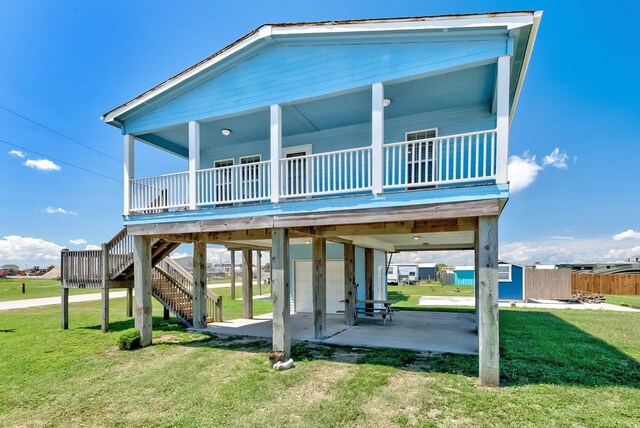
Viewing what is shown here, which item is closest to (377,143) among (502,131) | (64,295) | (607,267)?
(502,131)

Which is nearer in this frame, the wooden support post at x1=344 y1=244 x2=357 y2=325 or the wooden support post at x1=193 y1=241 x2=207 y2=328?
the wooden support post at x1=193 y1=241 x2=207 y2=328

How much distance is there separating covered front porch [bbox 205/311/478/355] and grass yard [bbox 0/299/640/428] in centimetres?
79

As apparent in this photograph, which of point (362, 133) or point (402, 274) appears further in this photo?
point (402, 274)

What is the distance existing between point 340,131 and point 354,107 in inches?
55.9

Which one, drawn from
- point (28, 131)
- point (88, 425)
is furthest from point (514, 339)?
point (28, 131)

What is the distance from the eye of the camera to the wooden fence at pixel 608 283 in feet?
78.9

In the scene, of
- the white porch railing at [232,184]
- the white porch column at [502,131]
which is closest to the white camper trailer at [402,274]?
the white porch railing at [232,184]

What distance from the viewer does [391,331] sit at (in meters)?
10.0

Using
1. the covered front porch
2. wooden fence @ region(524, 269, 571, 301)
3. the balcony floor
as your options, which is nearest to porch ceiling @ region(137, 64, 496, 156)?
the balcony floor

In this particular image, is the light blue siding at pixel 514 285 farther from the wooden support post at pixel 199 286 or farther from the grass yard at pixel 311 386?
the wooden support post at pixel 199 286

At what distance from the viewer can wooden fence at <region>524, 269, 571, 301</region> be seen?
20641mm

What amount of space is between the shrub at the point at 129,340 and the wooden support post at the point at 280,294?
3.76 meters

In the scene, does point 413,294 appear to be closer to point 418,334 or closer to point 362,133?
point 418,334

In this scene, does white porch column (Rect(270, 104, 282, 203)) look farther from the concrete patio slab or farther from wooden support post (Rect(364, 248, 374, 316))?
wooden support post (Rect(364, 248, 374, 316))
